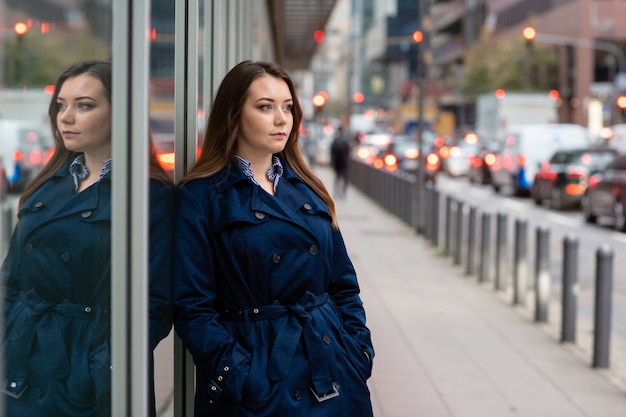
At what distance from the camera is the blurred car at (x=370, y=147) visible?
164 feet

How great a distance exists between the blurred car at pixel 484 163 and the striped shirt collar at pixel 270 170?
1367 inches

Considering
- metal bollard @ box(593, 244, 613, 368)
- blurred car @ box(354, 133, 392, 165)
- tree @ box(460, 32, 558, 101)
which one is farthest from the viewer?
tree @ box(460, 32, 558, 101)

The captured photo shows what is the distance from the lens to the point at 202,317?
3.23m

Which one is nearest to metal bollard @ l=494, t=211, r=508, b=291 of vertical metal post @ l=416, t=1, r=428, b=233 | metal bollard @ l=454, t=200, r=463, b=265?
metal bollard @ l=454, t=200, r=463, b=265

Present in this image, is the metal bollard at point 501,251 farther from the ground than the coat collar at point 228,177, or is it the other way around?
the coat collar at point 228,177

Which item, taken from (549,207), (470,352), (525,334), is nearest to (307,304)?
(470,352)

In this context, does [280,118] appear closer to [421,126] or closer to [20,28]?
[20,28]

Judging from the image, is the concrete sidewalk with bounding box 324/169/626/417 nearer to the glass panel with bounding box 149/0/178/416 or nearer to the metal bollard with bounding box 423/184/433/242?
the glass panel with bounding box 149/0/178/416

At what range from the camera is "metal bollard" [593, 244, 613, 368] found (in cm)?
887

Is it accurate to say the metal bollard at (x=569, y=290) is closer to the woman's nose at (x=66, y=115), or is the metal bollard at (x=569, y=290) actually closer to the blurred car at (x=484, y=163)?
the woman's nose at (x=66, y=115)

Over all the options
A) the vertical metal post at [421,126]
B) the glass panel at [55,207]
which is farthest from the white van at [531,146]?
the glass panel at [55,207]

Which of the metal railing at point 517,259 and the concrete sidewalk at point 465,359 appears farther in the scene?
the metal railing at point 517,259

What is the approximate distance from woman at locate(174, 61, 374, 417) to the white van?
30136mm

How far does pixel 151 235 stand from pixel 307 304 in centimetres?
55
